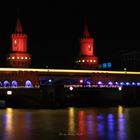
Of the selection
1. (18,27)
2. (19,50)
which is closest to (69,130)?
(19,50)

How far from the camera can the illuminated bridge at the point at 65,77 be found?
Result: 2990 inches

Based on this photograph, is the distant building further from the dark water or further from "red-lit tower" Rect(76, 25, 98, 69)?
the dark water

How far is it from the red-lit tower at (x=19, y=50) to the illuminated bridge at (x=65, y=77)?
10.1 m

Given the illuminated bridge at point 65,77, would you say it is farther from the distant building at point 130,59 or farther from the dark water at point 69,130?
the dark water at point 69,130

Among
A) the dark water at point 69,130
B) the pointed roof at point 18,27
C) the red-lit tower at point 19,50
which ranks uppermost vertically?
the pointed roof at point 18,27

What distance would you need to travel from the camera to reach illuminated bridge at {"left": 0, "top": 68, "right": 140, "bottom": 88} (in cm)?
7594

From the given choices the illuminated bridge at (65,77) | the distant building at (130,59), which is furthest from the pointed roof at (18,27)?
the distant building at (130,59)

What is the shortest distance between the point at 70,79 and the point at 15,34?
16952 mm

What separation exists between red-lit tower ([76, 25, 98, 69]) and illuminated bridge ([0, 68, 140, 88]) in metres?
13.3

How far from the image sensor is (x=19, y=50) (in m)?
91.8

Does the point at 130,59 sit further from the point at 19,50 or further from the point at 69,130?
the point at 69,130

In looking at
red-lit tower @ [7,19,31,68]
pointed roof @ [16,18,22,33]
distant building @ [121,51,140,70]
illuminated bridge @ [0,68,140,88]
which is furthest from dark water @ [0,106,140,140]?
distant building @ [121,51,140,70]

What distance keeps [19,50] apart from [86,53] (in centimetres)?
1660

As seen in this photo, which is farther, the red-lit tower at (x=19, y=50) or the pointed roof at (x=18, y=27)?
the pointed roof at (x=18, y=27)
